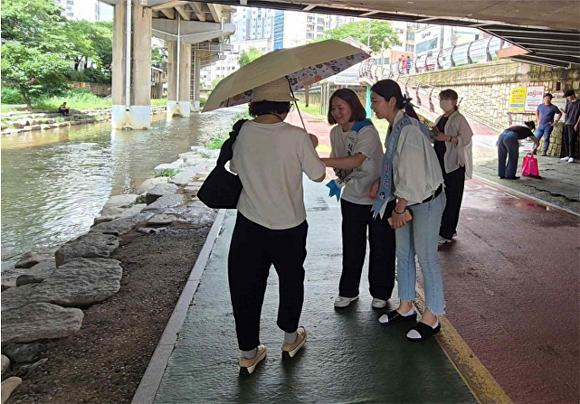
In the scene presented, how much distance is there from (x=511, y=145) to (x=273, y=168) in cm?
952

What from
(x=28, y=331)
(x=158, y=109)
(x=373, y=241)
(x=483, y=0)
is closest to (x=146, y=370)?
(x=28, y=331)

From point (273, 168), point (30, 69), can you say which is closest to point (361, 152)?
point (273, 168)

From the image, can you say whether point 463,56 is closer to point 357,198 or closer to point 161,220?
point 161,220

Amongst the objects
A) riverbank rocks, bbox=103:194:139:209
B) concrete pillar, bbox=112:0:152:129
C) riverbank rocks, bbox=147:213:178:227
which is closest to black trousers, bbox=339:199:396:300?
riverbank rocks, bbox=147:213:178:227

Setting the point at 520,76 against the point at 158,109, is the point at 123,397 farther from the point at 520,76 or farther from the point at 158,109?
the point at 158,109

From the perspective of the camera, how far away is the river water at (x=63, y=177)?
8898 millimetres

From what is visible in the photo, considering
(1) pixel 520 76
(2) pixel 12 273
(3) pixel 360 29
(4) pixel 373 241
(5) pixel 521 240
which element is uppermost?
(3) pixel 360 29

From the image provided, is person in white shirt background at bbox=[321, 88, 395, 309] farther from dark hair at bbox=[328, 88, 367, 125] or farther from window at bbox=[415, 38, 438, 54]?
window at bbox=[415, 38, 438, 54]

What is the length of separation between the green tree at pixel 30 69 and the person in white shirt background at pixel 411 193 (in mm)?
29593

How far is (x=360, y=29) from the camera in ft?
195

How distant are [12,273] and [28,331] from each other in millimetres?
2716

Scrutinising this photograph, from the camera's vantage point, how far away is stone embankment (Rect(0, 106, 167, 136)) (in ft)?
78.5

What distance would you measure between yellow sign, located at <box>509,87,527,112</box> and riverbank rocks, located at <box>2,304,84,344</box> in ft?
55.1

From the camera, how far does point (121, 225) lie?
7.82 meters
